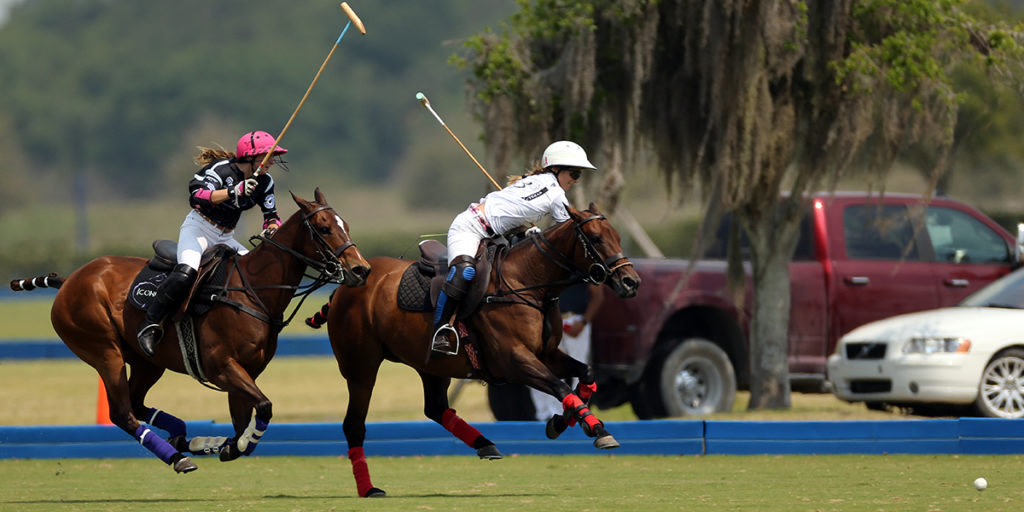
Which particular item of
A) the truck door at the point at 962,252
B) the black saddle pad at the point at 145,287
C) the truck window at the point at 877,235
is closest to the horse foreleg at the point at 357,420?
the black saddle pad at the point at 145,287

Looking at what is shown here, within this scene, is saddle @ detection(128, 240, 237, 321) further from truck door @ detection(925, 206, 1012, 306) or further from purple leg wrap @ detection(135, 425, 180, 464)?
truck door @ detection(925, 206, 1012, 306)

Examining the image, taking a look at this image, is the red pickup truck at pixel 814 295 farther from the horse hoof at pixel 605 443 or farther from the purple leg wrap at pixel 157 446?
the purple leg wrap at pixel 157 446

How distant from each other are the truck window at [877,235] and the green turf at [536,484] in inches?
176

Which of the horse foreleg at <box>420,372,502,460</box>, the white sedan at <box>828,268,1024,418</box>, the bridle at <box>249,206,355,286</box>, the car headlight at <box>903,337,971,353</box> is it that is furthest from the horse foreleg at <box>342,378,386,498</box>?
the car headlight at <box>903,337,971,353</box>

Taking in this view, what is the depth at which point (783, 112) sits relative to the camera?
50.0 ft

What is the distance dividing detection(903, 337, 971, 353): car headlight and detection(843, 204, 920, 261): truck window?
7.37 feet

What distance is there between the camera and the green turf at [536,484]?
922cm

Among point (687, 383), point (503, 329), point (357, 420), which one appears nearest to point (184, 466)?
point (357, 420)

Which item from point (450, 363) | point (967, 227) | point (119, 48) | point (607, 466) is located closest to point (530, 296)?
point (450, 363)

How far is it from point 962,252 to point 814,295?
1.76 m

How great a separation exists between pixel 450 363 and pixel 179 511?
90.4 inches

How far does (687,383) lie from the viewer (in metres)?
15.7

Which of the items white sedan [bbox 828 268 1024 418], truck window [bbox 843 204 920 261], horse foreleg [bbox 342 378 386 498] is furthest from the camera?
truck window [bbox 843 204 920 261]

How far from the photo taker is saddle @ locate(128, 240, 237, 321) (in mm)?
10398
